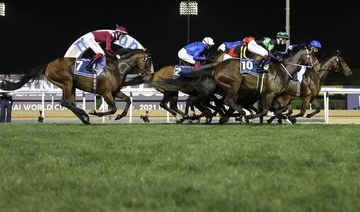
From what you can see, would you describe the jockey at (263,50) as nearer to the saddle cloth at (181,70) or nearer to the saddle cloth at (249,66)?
the saddle cloth at (249,66)

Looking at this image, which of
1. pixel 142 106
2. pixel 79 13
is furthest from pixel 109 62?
pixel 79 13

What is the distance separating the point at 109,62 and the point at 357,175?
6.81 meters

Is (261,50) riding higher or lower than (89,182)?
higher

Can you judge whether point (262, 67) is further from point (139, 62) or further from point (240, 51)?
point (139, 62)

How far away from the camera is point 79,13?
27.2 meters

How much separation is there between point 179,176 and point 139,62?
711cm

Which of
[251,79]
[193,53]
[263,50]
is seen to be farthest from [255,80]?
[193,53]

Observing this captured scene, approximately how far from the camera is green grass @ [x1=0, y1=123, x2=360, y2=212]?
2494mm

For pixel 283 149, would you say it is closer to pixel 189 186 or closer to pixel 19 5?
pixel 189 186

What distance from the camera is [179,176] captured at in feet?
10.7

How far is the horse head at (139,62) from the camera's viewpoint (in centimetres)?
996

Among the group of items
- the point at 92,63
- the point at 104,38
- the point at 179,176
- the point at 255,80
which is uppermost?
the point at 104,38

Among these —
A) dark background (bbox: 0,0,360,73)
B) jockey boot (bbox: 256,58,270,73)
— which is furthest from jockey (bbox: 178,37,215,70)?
dark background (bbox: 0,0,360,73)

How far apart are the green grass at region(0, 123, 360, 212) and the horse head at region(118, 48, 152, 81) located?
15.5 feet
